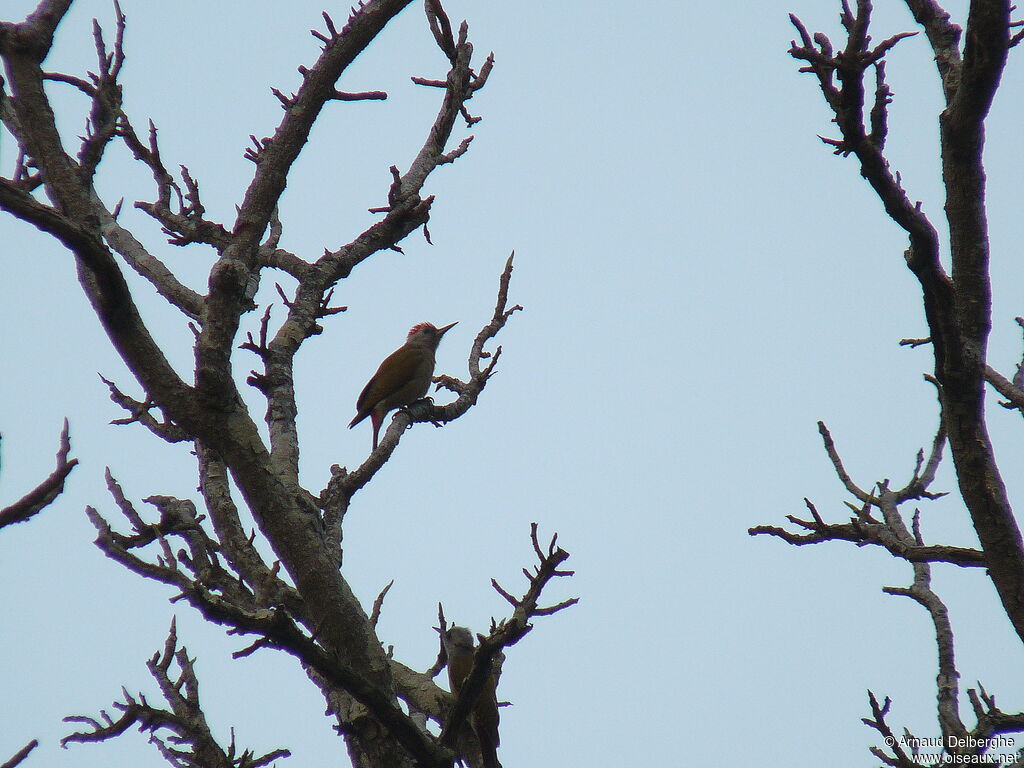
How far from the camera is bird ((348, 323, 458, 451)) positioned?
908 centimetres

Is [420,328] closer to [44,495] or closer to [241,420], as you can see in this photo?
[241,420]

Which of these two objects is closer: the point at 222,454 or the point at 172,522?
the point at 222,454

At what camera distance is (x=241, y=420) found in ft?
11.5

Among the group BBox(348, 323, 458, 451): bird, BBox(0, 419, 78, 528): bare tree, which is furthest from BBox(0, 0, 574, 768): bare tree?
BBox(348, 323, 458, 451): bird

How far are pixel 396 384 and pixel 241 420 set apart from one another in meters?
5.58

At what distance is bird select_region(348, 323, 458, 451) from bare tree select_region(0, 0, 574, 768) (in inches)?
145

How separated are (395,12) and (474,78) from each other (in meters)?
1.47

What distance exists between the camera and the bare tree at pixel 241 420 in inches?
119

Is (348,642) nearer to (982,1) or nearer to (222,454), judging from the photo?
(222,454)

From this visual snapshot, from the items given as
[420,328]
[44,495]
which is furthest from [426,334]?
[44,495]

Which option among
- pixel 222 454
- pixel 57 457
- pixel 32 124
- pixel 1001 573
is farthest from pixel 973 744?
pixel 32 124

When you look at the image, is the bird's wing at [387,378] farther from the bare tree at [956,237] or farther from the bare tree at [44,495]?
the bare tree at [44,495]

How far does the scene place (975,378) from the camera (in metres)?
2.85

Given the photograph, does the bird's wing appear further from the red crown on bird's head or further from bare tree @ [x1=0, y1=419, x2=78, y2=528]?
bare tree @ [x1=0, y1=419, x2=78, y2=528]
